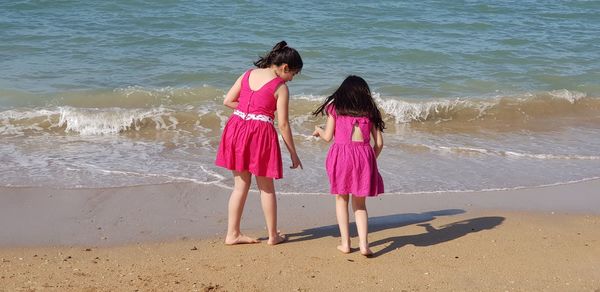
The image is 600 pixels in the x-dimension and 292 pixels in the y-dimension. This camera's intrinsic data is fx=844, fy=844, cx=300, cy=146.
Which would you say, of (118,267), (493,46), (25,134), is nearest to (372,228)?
(118,267)

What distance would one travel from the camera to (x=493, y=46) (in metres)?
15.2

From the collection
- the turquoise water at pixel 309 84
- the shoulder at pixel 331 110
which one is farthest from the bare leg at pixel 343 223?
the turquoise water at pixel 309 84

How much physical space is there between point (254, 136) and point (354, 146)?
626mm

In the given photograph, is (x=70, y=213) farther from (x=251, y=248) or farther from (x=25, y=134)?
(x=25, y=134)

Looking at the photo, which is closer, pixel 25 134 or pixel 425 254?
pixel 425 254

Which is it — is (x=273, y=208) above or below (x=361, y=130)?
below

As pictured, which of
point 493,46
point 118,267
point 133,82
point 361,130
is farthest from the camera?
point 493,46

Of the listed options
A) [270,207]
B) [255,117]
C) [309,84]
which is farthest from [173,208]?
[309,84]

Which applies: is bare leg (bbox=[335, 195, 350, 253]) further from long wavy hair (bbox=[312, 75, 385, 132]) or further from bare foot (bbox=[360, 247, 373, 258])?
long wavy hair (bbox=[312, 75, 385, 132])

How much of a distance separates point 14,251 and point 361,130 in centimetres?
227

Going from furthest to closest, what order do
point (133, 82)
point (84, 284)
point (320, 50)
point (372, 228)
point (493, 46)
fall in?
1. point (493, 46)
2. point (320, 50)
3. point (133, 82)
4. point (372, 228)
5. point (84, 284)

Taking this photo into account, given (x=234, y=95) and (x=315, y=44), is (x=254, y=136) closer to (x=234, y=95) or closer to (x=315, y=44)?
(x=234, y=95)

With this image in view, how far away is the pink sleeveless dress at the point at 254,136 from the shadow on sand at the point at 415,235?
0.60 metres

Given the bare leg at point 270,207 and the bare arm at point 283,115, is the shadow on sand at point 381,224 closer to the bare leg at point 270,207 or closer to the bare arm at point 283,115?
the bare leg at point 270,207
